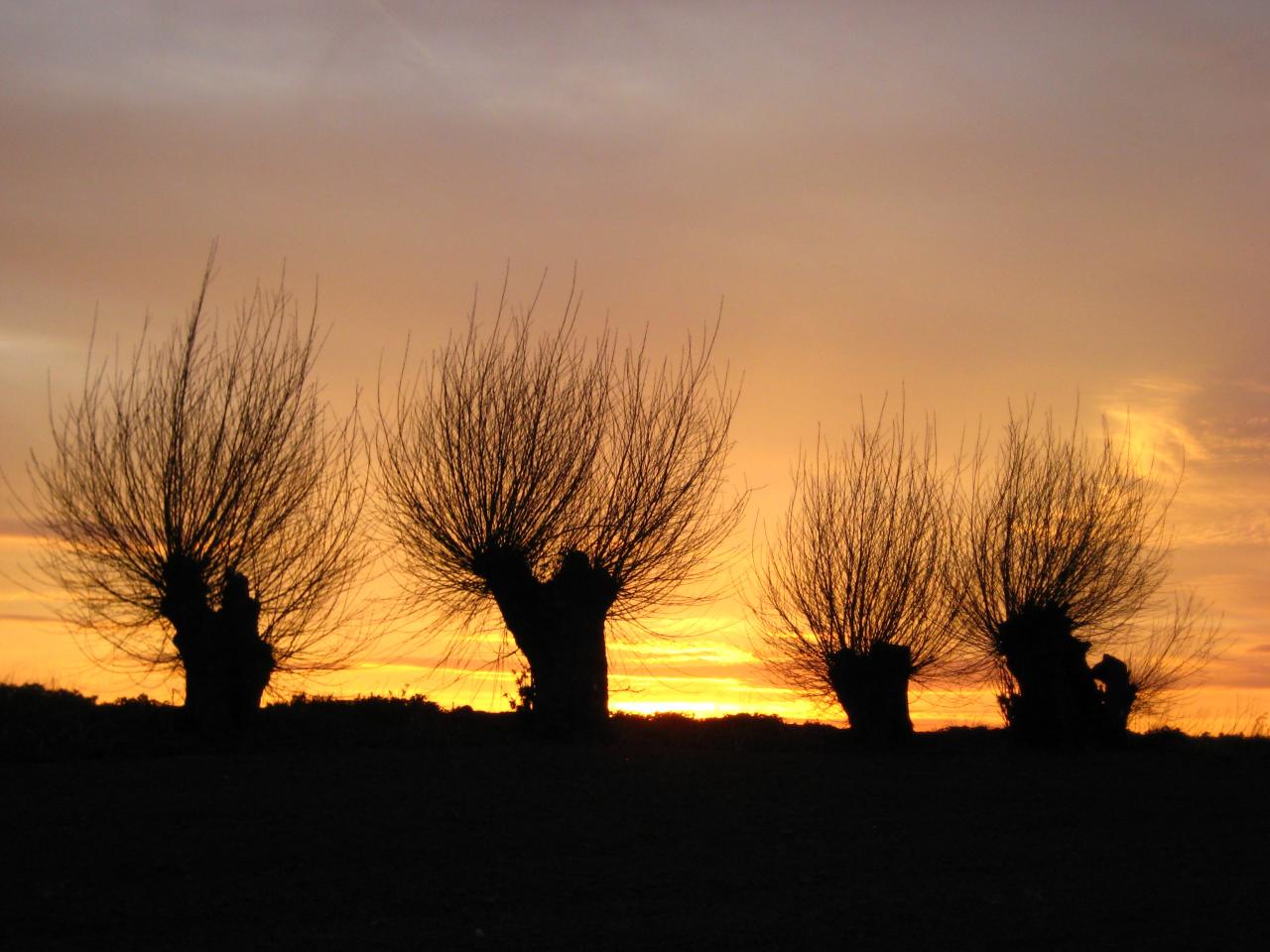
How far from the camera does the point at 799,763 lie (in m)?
20.2

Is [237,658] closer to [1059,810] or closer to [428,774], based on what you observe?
[428,774]

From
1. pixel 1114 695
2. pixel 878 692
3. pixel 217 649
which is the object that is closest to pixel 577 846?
pixel 217 649

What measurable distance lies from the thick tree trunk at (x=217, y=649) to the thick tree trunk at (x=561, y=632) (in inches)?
158

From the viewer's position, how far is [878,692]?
25.0 metres

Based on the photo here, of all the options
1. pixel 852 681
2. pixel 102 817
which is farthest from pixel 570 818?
pixel 852 681

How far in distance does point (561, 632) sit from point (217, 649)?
5.61 meters

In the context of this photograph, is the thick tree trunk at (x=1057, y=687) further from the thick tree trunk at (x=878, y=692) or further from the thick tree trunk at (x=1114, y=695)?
the thick tree trunk at (x=878, y=692)

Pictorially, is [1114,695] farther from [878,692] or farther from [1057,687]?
[878,692]

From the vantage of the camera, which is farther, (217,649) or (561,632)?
(561,632)

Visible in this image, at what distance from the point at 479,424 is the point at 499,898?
443 inches

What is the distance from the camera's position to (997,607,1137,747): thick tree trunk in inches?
1016

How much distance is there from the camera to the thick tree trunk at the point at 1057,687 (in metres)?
25.8

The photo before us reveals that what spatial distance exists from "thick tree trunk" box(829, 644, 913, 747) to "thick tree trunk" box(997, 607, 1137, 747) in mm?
2671

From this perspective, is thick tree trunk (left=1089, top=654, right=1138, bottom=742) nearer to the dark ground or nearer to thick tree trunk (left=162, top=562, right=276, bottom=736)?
the dark ground
